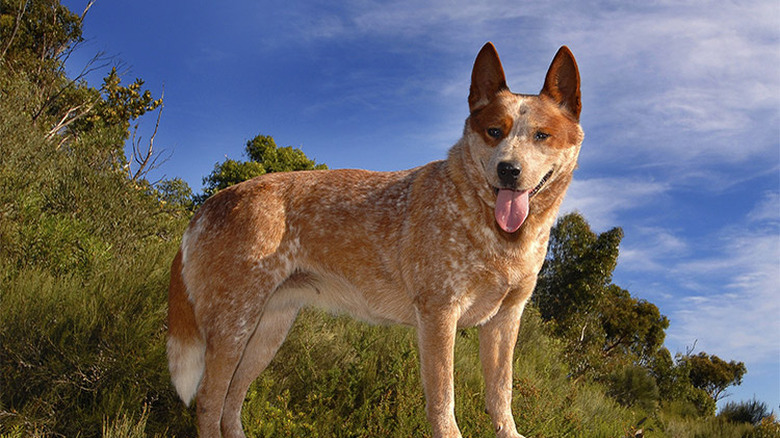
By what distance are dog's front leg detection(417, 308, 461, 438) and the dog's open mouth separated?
656 millimetres

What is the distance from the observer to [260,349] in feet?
16.4

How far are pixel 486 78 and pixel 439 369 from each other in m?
1.90

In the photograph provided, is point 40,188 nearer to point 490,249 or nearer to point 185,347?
point 185,347

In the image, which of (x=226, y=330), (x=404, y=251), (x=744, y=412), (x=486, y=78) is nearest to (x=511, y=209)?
(x=404, y=251)

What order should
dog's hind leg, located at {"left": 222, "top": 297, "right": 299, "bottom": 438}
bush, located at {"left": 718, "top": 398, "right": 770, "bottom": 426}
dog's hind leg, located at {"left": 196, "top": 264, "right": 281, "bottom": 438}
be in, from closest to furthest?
dog's hind leg, located at {"left": 196, "top": 264, "right": 281, "bottom": 438} → dog's hind leg, located at {"left": 222, "top": 297, "right": 299, "bottom": 438} → bush, located at {"left": 718, "top": 398, "right": 770, "bottom": 426}

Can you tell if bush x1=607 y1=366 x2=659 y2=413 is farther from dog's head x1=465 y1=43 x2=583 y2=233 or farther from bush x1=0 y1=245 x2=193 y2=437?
dog's head x1=465 y1=43 x2=583 y2=233

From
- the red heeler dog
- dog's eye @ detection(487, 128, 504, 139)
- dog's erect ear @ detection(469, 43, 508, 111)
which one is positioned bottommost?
the red heeler dog

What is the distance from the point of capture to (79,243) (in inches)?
319

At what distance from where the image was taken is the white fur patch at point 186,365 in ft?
14.9

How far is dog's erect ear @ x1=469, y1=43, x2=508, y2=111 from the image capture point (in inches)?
162

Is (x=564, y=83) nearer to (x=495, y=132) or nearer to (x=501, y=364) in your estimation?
(x=495, y=132)

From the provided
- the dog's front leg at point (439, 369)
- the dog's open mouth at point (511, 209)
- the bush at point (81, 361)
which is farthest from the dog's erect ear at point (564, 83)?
the bush at point (81, 361)

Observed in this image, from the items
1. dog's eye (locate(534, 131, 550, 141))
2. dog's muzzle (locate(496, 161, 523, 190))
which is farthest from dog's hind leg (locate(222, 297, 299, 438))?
dog's eye (locate(534, 131, 550, 141))

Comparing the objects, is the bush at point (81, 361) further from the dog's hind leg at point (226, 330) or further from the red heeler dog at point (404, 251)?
the red heeler dog at point (404, 251)
